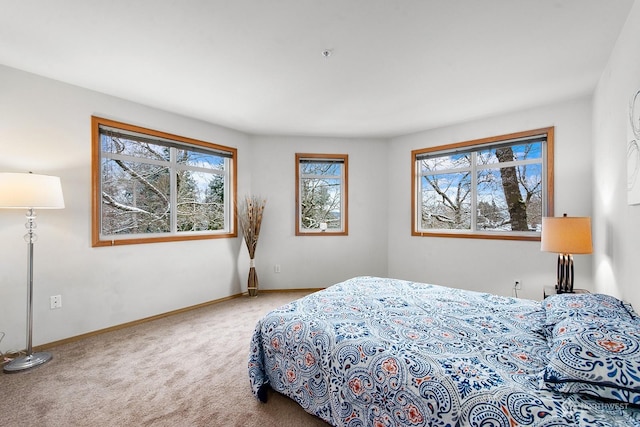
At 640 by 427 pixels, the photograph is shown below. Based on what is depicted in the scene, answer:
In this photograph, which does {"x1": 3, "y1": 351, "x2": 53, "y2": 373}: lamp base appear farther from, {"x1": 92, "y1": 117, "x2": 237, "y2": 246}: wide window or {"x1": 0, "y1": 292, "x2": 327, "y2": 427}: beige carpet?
{"x1": 92, "y1": 117, "x2": 237, "y2": 246}: wide window

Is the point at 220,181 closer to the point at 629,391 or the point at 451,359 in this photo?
the point at 451,359

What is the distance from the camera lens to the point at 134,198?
3.24 meters

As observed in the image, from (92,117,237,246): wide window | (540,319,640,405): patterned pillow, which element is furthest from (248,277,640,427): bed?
(92,117,237,246): wide window

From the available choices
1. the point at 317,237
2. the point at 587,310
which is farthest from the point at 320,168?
the point at 587,310

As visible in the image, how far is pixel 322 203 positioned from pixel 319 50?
8.64 feet

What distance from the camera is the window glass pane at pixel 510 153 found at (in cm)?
334

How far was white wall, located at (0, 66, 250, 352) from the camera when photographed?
2.40 meters

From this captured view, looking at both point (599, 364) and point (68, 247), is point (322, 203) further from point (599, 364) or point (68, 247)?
point (599, 364)

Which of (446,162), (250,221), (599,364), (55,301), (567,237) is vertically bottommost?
(55,301)

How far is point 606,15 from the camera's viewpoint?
1761 mm

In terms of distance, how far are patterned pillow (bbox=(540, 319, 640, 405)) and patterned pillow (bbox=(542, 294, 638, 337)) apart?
0.24 m

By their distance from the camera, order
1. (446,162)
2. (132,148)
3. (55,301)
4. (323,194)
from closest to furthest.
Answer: (55,301)
(132,148)
(446,162)
(323,194)

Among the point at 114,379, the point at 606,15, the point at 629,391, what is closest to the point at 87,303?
the point at 114,379

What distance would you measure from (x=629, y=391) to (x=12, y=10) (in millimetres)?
3498
